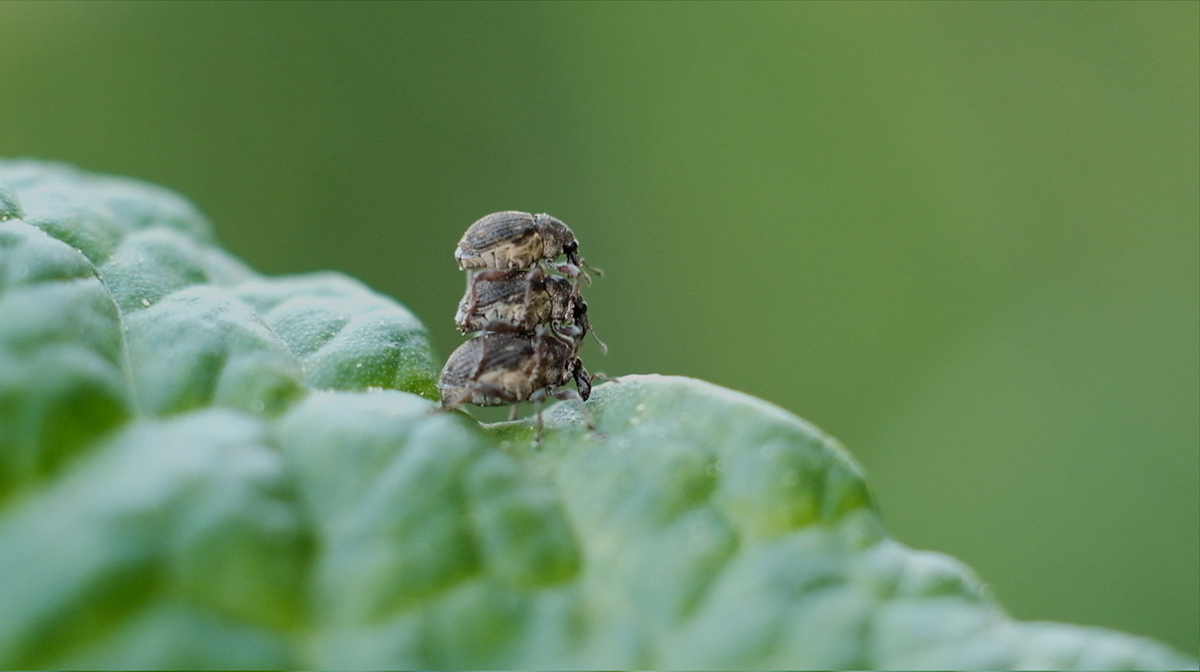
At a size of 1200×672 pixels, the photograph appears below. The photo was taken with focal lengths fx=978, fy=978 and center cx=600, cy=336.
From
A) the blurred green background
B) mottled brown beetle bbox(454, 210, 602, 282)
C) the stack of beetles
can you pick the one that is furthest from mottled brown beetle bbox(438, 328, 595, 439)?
the blurred green background

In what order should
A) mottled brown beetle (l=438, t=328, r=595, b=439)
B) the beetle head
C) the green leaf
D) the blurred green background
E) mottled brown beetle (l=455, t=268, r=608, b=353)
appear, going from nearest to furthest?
the green leaf, mottled brown beetle (l=438, t=328, r=595, b=439), mottled brown beetle (l=455, t=268, r=608, b=353), the beetle head, the blurred green background

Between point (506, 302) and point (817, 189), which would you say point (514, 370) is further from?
point (817, 189)

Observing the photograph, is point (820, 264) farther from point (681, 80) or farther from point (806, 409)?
point (681, 80)

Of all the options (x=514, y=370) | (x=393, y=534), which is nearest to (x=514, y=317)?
(x=514, y=370)

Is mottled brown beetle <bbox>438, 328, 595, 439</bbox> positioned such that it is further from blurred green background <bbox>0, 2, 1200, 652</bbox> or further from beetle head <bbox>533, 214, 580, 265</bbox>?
blurred green background <bbox>0, 2, 1200, 652</bbox>

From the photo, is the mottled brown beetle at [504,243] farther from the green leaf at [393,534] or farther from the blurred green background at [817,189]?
the blurred green background at [817,189]

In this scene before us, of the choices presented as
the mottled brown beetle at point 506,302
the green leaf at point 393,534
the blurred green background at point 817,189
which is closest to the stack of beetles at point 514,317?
the mottled brown beetle at point 506,302

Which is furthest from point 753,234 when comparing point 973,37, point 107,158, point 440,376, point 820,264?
point 440,376
